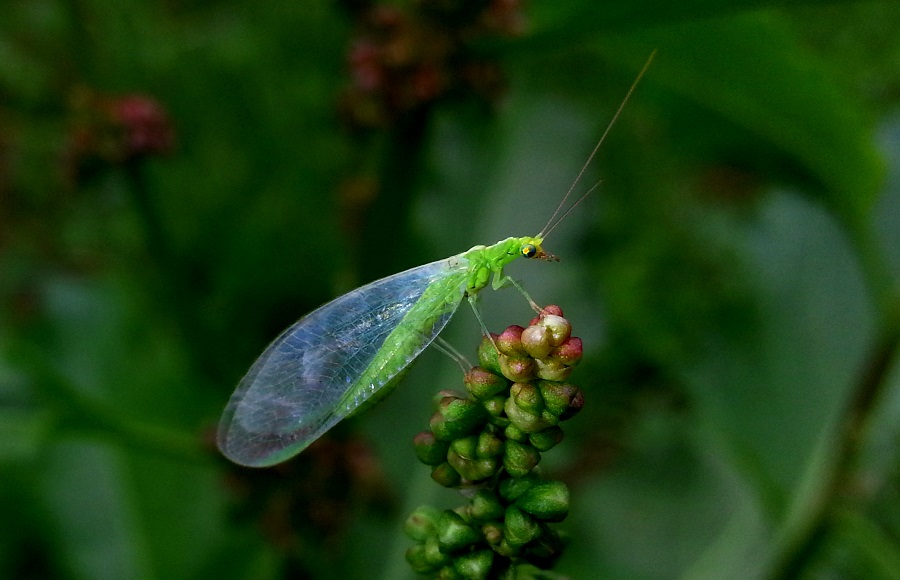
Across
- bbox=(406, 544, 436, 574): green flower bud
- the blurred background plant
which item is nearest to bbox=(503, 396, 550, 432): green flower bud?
bbox=(406, 544, 436, 574): green flower bud

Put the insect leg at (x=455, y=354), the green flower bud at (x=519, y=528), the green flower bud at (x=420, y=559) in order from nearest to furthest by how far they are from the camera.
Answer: the green flower bud at (x=519, y=528) → the green flower bud at (x=420, y=559) → the insect leg at (x=455, y=354)

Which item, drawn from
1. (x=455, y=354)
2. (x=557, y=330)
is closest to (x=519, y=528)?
(x=557, y=330)

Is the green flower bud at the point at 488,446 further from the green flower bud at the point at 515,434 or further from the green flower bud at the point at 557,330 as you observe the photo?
the green flower bud at the point at 557,330

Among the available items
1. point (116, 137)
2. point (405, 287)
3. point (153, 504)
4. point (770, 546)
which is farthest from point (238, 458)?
point (770, 546)

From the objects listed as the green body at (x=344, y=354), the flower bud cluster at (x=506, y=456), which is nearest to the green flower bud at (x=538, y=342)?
the flower bud cluster at (x=506, y=456)

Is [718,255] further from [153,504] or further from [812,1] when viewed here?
[153,504]

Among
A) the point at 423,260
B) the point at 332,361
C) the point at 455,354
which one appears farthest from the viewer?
the point at 423,260

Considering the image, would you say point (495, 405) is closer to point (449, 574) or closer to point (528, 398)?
point (528, 398)
